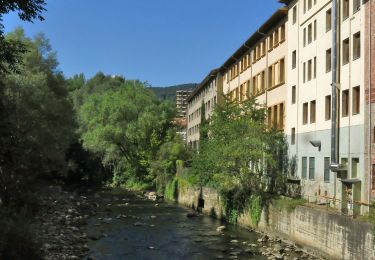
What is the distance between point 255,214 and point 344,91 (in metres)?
10.0

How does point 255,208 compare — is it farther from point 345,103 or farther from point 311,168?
point 345,103

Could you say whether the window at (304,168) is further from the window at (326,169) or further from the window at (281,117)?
the window at (281,117)

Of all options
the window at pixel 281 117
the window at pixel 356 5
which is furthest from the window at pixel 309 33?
the window at pixel 281 117

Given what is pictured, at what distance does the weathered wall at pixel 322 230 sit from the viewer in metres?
19.2

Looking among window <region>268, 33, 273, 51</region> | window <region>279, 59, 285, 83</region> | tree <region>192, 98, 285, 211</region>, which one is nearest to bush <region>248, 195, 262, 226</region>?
tree <region>192, 98, 285, 211</region>

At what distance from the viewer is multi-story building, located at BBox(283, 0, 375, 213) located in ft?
78.0

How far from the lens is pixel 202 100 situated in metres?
71.0

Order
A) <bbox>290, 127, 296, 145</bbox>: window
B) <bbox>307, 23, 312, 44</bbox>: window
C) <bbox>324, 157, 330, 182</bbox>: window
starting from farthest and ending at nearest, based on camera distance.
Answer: <bbox>290, 127, 296, 145</bbox>: window
<bbox>307, 23, 312, 44</bbox>: window
<bbox>324, 157, 330, 182</bbox>: window

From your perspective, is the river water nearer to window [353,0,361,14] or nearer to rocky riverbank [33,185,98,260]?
rocky riverbank [33,185,98,260]

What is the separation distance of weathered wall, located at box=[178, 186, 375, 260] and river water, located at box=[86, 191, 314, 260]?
1227 millimetres

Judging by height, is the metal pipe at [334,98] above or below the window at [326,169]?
above

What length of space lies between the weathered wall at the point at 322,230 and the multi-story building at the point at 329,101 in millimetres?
1058

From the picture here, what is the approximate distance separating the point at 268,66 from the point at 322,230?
19.8 meters

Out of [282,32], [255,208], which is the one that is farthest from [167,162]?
[255,208]
